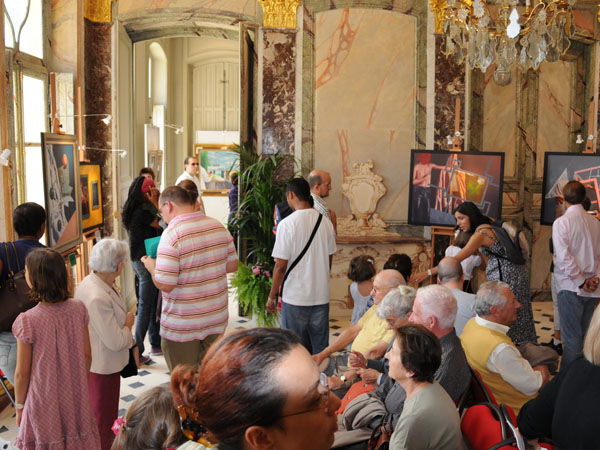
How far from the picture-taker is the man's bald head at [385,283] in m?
4.67

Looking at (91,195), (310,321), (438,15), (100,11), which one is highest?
(438,15)

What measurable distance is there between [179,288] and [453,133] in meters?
5.50

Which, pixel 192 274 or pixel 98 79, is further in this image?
pixel 98 79

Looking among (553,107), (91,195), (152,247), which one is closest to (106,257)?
(152,247)

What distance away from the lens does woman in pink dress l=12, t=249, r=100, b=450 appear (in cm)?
343

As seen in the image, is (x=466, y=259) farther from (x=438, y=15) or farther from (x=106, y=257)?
(x=438, y=15)

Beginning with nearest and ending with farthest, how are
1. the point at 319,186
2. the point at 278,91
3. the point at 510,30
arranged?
1. the point at 510,30
2. the point at 319,186
3. the point at 278,91

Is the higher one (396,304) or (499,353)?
(396,304)

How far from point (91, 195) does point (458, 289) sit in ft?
14.2

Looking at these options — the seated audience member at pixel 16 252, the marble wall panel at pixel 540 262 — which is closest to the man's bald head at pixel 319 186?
the seated audience member at pixel 16 252

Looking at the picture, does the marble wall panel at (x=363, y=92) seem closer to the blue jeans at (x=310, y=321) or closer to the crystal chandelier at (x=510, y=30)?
the crystal chandelier at (x=510, y=30)

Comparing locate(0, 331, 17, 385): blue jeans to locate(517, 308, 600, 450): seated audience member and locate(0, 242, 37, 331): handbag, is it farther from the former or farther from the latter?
locate(517, 308, 600, 450): seated audience member

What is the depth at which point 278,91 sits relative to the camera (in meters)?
8.67

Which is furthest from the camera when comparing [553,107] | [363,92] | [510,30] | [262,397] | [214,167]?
[214,167]
